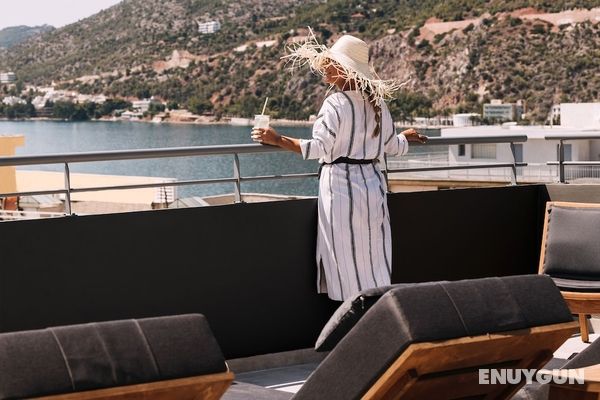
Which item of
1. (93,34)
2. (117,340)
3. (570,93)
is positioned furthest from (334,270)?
(93,34)

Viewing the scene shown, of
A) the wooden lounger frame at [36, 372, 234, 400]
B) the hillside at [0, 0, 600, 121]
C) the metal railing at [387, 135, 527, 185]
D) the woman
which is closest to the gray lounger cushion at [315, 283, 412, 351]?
the wooden lounger frame at [36, 372, 234, 400]

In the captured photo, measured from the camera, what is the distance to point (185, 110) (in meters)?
81.6

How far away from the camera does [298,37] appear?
82500 mm

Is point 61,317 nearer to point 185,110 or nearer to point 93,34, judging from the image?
point 185,110

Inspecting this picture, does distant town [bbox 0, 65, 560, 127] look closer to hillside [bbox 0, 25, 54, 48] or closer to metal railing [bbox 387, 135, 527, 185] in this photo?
hillside [bbox 0, 25, 54, 48]

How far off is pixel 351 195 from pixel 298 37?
78.9 m

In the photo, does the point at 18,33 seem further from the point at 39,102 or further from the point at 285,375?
the point at 285,375

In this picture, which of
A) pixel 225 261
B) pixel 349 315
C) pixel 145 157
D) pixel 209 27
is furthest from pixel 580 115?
pixel 209 27

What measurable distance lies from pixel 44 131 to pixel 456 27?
3157cm

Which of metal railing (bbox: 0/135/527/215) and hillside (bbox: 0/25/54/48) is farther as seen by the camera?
hillside (bbox: 0/25/54/48)

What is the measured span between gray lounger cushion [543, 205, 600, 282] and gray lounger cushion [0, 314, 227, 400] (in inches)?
130

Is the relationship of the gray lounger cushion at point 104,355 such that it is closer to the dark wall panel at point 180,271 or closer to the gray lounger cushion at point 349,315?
the gray lounger cushion at point 349,315

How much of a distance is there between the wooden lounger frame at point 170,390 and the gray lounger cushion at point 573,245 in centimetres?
326

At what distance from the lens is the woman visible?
176 inches
